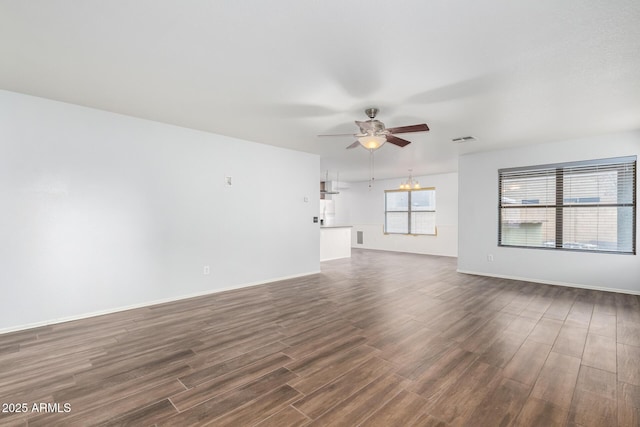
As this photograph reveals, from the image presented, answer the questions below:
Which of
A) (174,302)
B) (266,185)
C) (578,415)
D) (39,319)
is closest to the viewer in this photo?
(578,415)

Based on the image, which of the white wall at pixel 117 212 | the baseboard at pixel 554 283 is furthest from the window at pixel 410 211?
the white wall at pixel 117 212

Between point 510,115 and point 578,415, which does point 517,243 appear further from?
point 578,415

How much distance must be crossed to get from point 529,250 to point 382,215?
533 cm

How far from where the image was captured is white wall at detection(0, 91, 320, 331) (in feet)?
10.4

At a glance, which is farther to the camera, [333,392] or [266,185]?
[266,185]

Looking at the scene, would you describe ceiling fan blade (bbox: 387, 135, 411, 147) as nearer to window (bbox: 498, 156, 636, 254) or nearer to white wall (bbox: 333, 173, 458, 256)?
window (bbox: 498, 156, 636, 254)

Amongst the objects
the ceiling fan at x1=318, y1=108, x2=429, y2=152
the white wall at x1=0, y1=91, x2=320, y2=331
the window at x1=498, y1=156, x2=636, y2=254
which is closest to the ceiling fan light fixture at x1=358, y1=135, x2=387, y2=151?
the ceiling fan at x1=318, y1=108, x2=429, y2=152

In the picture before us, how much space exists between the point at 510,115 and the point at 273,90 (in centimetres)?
A: 310

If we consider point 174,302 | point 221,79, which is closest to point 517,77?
point 221,79

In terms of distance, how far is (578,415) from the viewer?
178 centimetres

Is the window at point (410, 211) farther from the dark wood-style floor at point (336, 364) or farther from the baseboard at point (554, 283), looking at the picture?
the dark wood-style floor at point (336, 364)

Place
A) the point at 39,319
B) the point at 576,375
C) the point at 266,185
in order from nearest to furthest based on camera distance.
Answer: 1. the point at 576,375
2. the point at 39,319
3. the point at 266,185

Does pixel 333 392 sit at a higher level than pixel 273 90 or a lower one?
lower

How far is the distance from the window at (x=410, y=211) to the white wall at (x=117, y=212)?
19.4 feet
